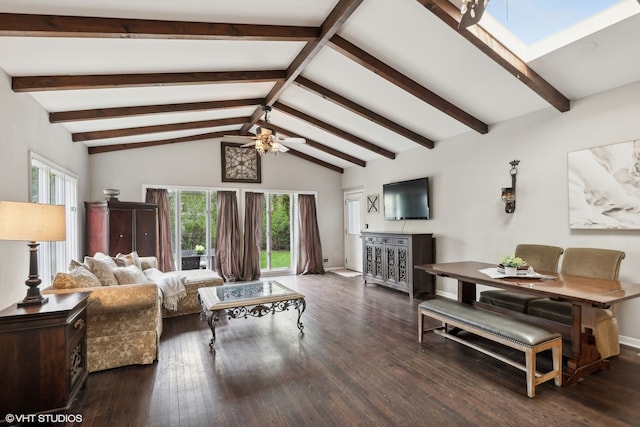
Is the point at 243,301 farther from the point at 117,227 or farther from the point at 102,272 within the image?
the point at 117,227

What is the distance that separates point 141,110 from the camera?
455 cm

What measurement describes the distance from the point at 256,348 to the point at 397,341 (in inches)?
60.3

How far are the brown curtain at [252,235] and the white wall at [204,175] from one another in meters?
0.21

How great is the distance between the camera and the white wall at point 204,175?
6188 mm

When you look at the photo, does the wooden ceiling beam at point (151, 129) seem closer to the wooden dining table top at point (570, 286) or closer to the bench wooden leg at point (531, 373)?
the wooden dining table top at point (570, 286)

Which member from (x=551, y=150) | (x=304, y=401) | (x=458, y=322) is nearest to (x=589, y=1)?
(x=551, y=150)

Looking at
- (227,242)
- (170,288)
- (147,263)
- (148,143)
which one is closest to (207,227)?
(227,242)

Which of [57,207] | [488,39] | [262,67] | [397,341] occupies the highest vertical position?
[262,67]

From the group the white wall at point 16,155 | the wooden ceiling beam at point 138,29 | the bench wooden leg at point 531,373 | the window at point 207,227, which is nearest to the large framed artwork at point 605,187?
the bench wooden leg at point 531,373

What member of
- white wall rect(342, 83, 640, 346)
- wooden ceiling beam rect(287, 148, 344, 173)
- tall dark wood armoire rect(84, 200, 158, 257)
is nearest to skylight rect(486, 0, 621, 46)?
white wall rect(342, 83, 640, 346)

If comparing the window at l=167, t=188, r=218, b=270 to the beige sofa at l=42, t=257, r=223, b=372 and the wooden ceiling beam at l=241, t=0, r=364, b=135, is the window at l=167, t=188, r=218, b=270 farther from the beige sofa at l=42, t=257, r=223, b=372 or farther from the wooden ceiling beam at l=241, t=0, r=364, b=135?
the beige sofa at l=42, t=257, r=223, b=372

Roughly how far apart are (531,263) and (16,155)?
5.56 metres

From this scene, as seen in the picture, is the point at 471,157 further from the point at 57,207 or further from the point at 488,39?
the point at 57,207

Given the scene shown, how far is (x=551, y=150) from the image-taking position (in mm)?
3900
